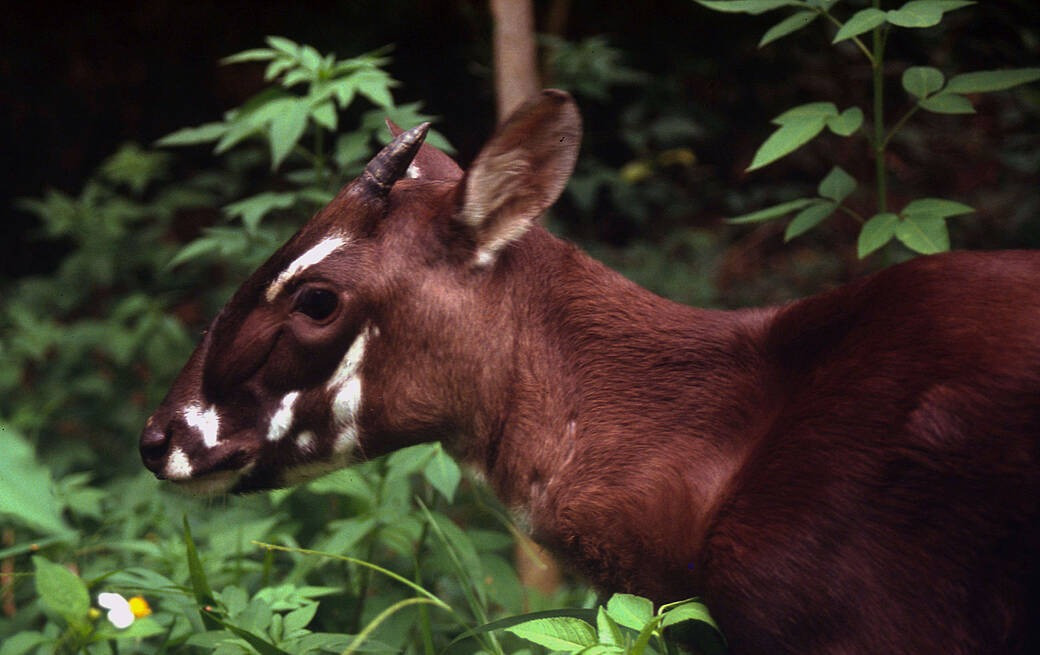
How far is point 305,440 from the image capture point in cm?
254

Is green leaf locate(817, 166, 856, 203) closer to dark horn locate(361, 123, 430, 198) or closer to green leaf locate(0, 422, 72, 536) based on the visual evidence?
dark horn locate(361, 123, 430, 198)

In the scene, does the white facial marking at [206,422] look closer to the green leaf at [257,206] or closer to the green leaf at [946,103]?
the green leaf at [257,206]

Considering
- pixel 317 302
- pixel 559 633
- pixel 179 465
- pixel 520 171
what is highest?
pixel 520 171

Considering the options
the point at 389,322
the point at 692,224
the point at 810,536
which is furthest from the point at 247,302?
the point at 692,224

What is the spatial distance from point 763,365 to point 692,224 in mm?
5142

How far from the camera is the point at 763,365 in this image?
2.32 meters

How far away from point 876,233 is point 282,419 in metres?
1.51

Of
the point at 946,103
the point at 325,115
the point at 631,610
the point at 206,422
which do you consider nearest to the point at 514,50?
the point at 325,115

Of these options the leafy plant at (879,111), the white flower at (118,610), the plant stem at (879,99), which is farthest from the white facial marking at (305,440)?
the plant stem at (879,99)

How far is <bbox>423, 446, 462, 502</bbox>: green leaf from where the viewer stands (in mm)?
2834

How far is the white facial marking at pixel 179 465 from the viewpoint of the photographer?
254cm

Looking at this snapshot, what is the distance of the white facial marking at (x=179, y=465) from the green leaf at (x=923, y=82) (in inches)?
77.8

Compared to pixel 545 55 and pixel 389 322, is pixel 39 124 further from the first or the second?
pixel 389 322

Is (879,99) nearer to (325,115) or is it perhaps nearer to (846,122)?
(846,122)
